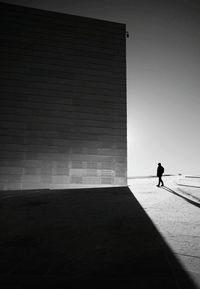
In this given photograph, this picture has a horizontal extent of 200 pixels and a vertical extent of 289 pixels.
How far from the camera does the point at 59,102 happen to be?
18922 millimetres

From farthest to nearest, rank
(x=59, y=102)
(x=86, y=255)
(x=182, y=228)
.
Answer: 1. (x=59, y=102)
2. (x=182, y=228)
3. (x=86, y=255)

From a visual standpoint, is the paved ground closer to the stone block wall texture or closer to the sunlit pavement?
the sunlit pavement

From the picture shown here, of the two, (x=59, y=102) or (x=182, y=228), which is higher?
(x=59, y=102)

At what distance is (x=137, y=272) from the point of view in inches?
124

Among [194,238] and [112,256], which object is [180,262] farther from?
[194,238]

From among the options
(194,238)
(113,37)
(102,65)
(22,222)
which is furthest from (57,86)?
(194,238)

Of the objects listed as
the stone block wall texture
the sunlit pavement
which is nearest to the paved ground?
the sunlit pavement

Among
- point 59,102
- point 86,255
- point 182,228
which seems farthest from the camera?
point 59,102

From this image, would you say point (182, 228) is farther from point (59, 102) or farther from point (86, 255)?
point (59, 102)

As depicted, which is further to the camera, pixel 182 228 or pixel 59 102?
pixel 59 102

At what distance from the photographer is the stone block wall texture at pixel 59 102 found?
18.0 m

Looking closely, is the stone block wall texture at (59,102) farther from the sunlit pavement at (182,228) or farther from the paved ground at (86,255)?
the paved ground at (86,255)

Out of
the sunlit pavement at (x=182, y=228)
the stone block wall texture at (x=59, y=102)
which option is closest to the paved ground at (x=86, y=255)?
the sunlit pavement at (x=182, y=228)

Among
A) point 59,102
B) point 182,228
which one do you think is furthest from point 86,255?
point 59,102
